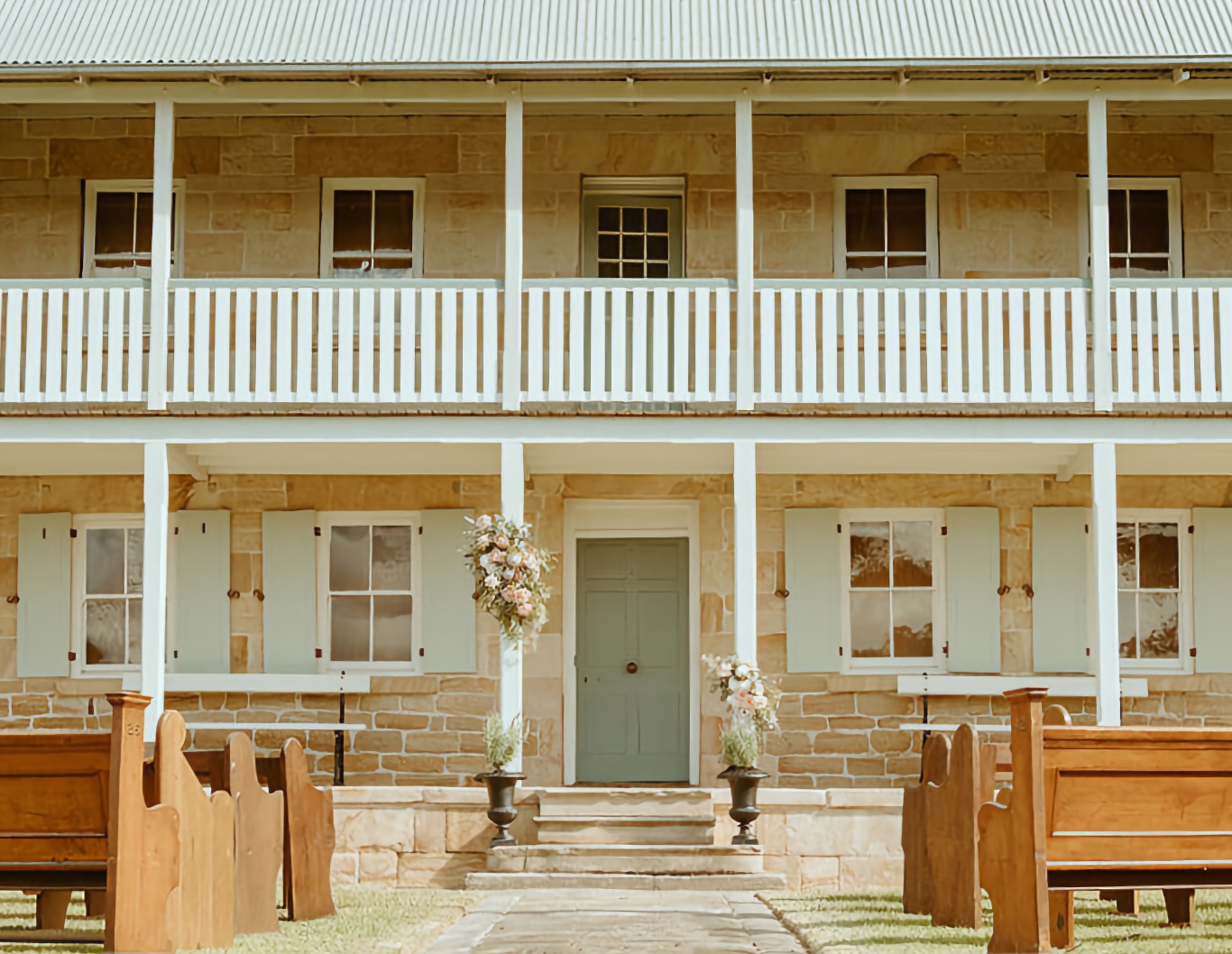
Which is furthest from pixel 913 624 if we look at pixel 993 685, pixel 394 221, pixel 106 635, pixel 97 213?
pixel 97 213

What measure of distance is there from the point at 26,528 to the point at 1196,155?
9667mm

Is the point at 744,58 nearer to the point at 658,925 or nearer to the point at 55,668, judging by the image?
the point at 658,925

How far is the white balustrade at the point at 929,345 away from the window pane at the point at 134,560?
17.1ft

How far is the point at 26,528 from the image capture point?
1454cm

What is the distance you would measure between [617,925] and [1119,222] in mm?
8295

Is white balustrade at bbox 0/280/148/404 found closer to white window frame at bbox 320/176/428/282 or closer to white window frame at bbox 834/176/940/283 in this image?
white window frame at bbox 320/176/428/282

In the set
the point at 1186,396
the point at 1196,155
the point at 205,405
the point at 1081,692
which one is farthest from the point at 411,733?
the point at 1196,155

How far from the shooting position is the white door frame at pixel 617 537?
14516 millimetres

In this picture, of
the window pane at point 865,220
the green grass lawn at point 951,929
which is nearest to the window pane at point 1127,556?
the window pane at point 865,220

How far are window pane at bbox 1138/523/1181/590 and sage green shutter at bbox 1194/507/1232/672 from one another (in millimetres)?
281

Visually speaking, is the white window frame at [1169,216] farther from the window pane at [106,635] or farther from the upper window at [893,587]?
the window pane at [106,635]

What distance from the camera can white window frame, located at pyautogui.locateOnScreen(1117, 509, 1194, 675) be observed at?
1455 centimetres

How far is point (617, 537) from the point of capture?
48.8 ft

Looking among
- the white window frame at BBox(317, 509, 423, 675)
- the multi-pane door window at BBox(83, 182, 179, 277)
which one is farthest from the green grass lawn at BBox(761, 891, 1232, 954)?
the multi-pane door window at BBox(83, 182, 179, 277)
